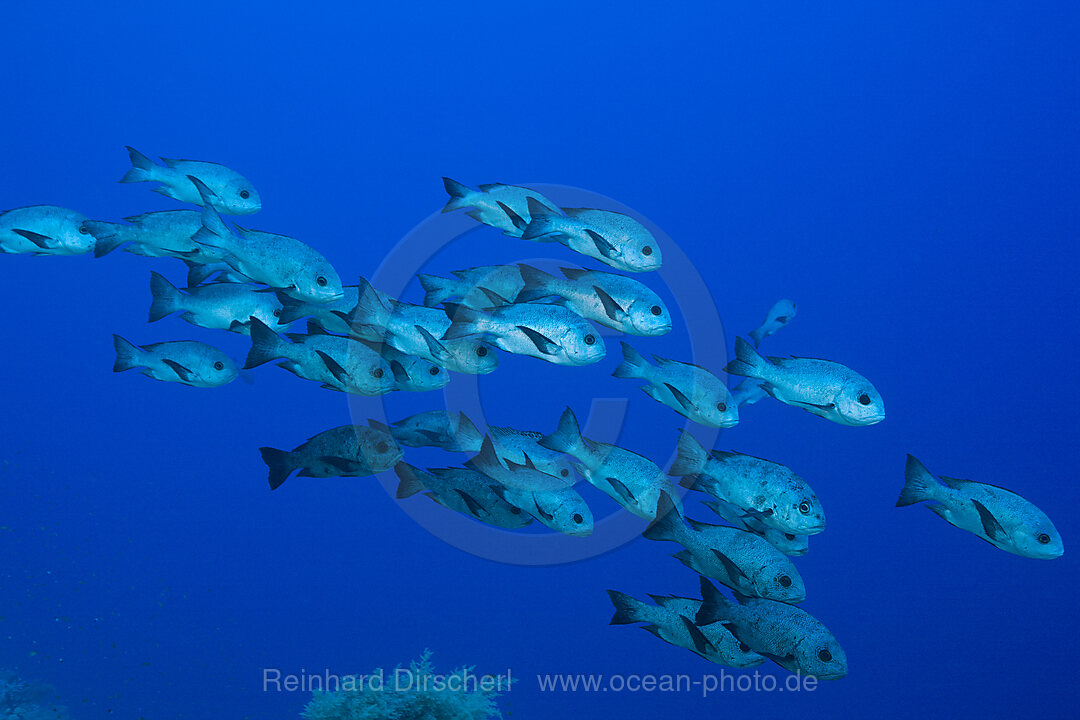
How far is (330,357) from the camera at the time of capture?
364 cm

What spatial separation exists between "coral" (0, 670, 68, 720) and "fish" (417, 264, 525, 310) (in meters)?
9.06

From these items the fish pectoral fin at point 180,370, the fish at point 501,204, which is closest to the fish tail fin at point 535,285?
the fish at point 501,204

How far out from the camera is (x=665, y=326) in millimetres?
3668

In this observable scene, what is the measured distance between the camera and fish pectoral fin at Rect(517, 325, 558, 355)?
337cm

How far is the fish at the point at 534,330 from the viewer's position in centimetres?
340

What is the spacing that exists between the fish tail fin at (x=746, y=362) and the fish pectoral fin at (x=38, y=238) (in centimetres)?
404

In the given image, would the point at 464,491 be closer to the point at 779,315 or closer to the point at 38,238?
the point at 779,315

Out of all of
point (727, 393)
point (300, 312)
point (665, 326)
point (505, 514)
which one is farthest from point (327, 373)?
point (727, 393)

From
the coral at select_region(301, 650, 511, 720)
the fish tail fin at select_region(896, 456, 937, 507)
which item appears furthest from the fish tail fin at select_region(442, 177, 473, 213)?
the coral at select_region(301, 650, 511, 720)

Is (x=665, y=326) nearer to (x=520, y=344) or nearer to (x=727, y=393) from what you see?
Result: (x=727, y=393)

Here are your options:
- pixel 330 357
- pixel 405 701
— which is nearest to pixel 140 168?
pixel 330 357

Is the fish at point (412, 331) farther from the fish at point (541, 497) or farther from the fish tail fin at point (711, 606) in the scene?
the fish tail fin at point (711, 606)

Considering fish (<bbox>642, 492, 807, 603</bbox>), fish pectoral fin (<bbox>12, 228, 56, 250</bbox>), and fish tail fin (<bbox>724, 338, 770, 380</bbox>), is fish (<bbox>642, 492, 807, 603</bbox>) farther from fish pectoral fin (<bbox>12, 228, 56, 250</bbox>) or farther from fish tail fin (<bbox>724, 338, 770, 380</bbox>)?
fish pectoral fin (<bbox>12, 228, 56, 250</bbox>)

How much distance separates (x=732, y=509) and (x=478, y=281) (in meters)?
1.83
